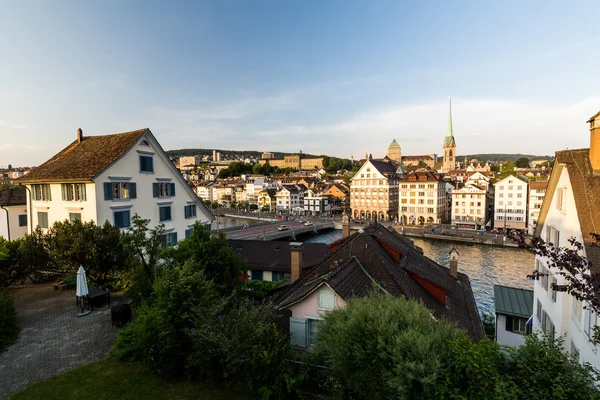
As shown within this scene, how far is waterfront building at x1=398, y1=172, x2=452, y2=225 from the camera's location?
96.0 m

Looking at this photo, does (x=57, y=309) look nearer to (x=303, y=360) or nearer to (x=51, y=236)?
(x=51, y=236)

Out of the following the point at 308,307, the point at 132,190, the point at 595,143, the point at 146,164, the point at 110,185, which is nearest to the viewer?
the point at 595,143

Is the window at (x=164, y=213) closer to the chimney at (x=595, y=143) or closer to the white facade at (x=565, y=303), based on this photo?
the white facade at (x=565, y=303)

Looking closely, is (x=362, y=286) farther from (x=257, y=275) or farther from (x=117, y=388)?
(x=257, y=275)

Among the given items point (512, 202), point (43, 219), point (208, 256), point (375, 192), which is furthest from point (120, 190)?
point (375, 192)

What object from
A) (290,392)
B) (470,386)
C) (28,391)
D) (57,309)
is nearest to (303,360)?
(290,392)

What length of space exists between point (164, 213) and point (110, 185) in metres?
5.37

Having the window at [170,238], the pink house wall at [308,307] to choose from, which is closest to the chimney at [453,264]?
the pink house wall at [308,307]

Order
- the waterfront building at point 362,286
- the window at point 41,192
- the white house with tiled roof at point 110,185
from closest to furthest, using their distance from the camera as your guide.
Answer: the waterfront building at point 362,286 → the white house with tiled roof at point 110,185 → the window at point 41,192

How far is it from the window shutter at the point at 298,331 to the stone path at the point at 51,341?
7.15 meters

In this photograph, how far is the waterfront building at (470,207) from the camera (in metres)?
89.6

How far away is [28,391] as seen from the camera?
1034 centimetres

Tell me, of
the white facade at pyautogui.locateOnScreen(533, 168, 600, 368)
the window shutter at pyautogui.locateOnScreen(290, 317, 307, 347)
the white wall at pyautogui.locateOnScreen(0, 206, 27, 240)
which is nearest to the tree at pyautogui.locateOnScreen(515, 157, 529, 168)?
the white facade at pyautogui.locateOnScreen(533, 168, 600, 368)

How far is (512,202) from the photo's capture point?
8594 centimetres
